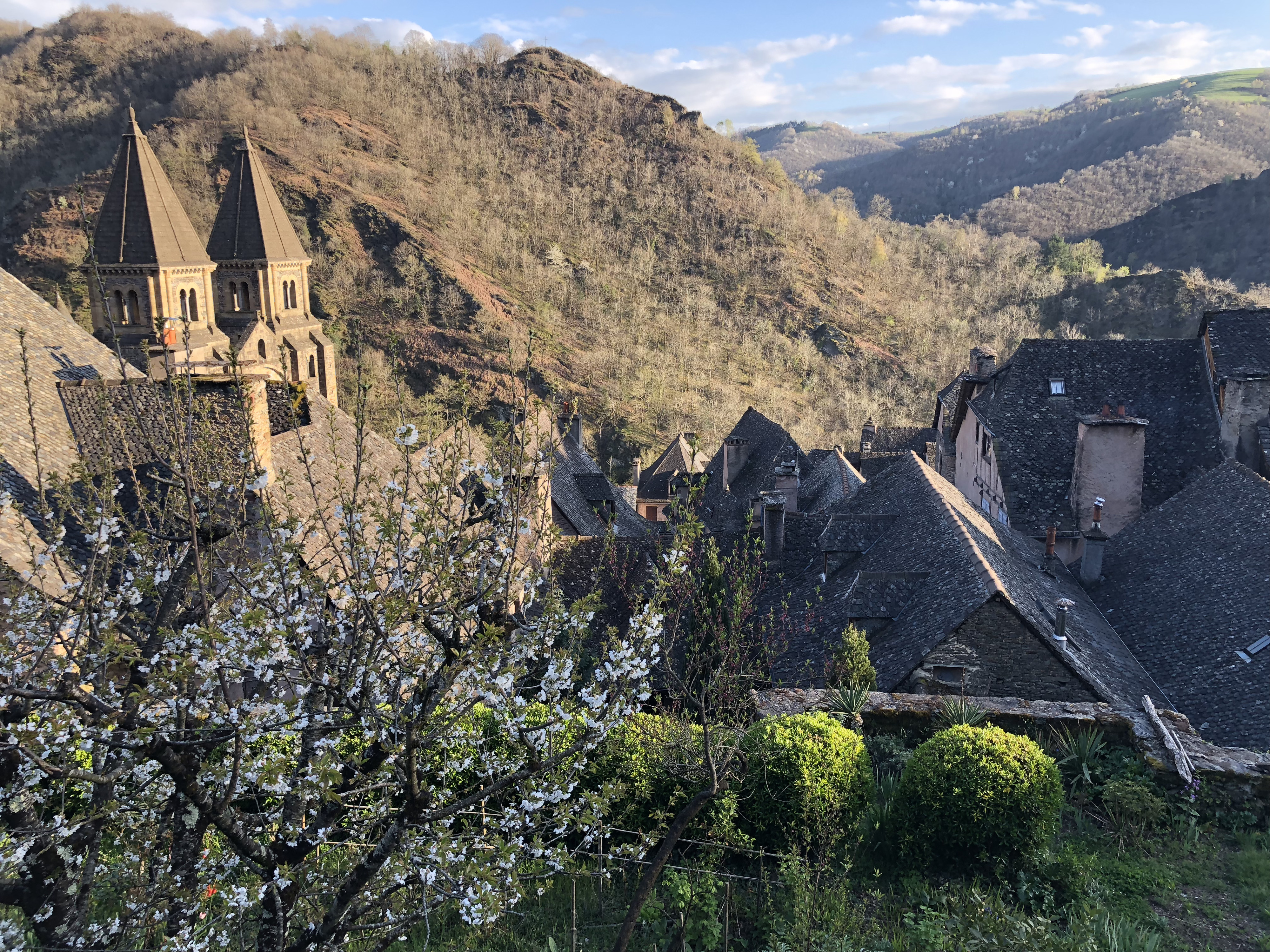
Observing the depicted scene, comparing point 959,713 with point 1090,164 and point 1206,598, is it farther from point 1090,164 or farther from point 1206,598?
point 1090,164

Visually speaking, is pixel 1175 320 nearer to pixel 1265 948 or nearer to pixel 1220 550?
pixel 1220 550

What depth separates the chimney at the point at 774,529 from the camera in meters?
19.2

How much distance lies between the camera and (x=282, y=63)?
10300 centimetres

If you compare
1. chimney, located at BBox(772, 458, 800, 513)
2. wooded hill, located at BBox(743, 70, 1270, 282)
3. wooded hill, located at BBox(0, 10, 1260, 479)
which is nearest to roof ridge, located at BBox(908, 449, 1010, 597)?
chimney, located at BBox(772, 458, 800, 513)

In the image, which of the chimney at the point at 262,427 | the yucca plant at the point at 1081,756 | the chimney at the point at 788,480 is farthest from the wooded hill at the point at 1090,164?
the chimney at the point at 262,427

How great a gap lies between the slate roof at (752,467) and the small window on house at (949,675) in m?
13.0

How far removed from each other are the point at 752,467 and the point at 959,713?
24229 millimetres

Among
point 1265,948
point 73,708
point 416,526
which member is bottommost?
point 1265,948

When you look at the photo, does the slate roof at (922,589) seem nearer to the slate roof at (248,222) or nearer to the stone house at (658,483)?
the stone house at (658,483)

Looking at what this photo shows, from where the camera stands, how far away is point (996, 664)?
12.8 m

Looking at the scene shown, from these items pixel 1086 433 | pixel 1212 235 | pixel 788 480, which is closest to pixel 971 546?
pixel 1086 433

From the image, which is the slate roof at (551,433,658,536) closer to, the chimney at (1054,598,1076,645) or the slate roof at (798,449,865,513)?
the slate roof at (798,449,865,513)

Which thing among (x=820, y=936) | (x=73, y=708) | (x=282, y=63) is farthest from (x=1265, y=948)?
(x=282, y=63)

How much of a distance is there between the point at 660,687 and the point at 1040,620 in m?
6.69
